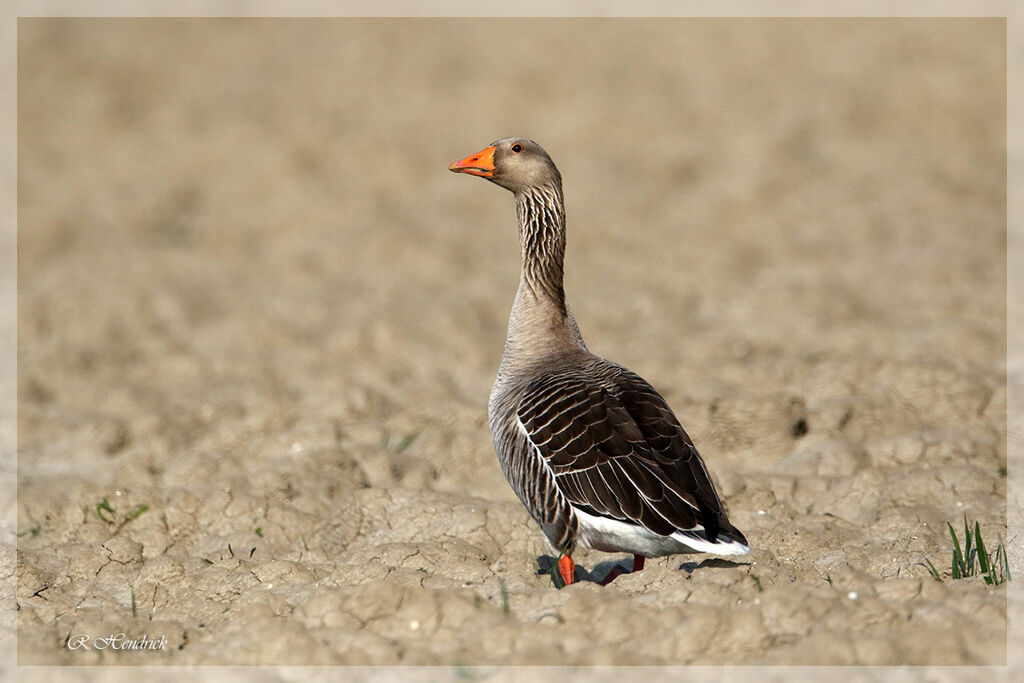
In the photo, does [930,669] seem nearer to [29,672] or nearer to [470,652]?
[470,652]

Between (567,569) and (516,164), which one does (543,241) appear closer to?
(516,164)

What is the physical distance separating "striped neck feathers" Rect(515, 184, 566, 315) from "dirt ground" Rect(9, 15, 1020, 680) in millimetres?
1331

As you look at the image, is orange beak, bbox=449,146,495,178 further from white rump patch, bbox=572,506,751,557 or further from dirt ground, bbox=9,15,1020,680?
white rump patch, bbox=572,506,751,557

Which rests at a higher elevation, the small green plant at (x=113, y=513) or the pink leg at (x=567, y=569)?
the pink leg at (x=567, y=569)

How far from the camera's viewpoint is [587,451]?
17.4 feet

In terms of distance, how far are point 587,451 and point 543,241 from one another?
1.63 meters

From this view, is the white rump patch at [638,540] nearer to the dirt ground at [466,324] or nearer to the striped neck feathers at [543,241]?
the dirt ground at [466,324]

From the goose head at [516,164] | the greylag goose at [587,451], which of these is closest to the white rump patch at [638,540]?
the greylag goose at [587,451]

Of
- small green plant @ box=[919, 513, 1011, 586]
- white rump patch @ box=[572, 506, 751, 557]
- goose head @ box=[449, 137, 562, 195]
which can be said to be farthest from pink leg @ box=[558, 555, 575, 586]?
goose head @ box=[449, 137, 562, 195]

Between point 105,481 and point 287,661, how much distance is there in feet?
10.7

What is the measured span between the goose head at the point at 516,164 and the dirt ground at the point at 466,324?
1.95m

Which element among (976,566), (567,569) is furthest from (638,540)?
(976,566)

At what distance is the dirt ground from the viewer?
A: 466 cm

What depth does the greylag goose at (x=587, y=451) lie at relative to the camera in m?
5.02
